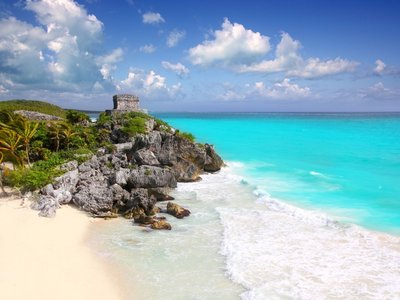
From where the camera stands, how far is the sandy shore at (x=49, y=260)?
972cm

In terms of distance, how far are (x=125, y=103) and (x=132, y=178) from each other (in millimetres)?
16601

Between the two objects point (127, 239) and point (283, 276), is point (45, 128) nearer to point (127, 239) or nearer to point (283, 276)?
point (127, 239)

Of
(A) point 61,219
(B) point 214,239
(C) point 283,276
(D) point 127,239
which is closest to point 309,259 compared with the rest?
(C) point 283,276

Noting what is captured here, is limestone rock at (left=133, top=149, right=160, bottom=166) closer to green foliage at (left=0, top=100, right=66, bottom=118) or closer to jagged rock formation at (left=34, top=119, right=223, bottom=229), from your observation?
jagged rock formation at (left=34, top=119, right=223, bottom=229)

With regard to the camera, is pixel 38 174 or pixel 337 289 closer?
pixel 337 289

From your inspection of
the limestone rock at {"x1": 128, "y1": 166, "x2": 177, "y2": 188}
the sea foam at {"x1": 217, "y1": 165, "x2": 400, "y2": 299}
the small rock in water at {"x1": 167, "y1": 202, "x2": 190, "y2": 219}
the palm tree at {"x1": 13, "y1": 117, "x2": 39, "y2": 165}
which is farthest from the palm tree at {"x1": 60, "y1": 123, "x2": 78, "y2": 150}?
the sea foam at {"x1": 217, "y1": 165, "x2": 400, "y2": 299}

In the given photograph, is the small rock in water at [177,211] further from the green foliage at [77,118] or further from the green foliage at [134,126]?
the green foliage at [77,118]

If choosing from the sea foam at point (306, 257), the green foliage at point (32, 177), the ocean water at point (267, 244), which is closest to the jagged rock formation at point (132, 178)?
the green foliage at point (32, 177)

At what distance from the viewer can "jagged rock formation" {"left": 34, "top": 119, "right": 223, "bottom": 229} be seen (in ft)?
53.5

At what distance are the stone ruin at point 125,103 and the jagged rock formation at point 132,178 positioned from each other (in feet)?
23.1

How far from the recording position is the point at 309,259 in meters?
12.0

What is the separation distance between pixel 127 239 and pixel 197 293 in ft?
15.2

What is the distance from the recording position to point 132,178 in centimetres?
1914

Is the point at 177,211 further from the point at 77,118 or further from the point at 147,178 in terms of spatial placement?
the point at 77,118
